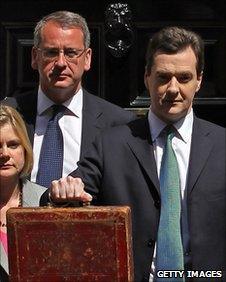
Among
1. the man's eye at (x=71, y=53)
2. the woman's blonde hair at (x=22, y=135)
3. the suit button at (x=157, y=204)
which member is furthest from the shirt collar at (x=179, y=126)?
the man's eye at (x=71, y=53)

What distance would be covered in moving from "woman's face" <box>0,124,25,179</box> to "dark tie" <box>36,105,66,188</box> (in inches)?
13.5

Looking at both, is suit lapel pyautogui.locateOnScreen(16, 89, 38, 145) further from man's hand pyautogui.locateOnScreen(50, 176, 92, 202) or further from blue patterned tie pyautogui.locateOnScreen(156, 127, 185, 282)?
man's hand pyautogui.locateOnScreen(50, 176, 92, 202)

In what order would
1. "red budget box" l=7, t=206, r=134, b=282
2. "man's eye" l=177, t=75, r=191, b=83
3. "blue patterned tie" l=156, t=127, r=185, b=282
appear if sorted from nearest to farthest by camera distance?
1. "red budget box" l=7, t=206, r=134, b=282
2. "blue patterned tie" l=156, t=127, r=185, b=282
3. "man's eye" l=177, t=75, r=191, b=83

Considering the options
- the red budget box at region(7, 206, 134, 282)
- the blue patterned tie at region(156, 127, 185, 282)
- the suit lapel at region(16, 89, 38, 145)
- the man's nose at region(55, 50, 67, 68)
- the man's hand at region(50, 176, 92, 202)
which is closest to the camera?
the red budget box at region(7, 206, 134, 282)

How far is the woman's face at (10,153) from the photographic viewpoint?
294 cm

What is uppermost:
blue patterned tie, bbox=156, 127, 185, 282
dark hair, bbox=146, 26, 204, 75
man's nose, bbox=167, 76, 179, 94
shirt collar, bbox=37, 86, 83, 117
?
dark hair, bbox=146, 26, 204, 75

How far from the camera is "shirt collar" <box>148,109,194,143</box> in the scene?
2.94 metres

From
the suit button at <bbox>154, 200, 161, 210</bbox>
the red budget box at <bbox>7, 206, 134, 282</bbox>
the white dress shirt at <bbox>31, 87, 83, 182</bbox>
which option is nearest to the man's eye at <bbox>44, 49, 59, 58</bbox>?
the white dress shirt at <bbox>31, 87, 83, 182</bbox>

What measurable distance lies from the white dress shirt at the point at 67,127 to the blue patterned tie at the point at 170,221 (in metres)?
0.59

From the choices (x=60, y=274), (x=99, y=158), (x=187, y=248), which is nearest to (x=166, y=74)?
(x=99, y=158)

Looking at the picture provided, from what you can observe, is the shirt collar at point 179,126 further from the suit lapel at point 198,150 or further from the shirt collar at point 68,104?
the shirt collar at point 68,104

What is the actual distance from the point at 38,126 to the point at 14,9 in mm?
964

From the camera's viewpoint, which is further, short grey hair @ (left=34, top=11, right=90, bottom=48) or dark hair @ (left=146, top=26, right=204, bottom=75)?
short grey hair @ (left=34, top=11, right=90, bottom=48)

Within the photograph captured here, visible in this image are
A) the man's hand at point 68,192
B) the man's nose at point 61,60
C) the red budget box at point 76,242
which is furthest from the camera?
the man's nose at point 61,60
